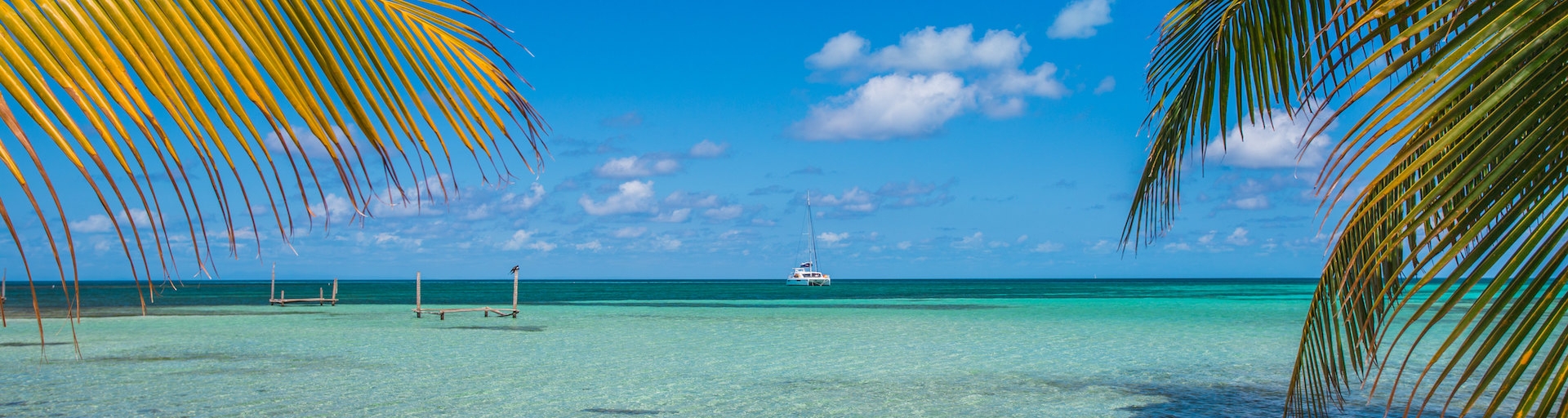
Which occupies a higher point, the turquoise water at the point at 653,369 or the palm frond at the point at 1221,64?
the palm frond at the point at 1221,64

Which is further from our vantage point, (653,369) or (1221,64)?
(653,369)

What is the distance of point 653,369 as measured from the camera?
50.8ft

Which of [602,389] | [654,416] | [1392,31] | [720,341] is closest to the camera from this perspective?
[1392,31]

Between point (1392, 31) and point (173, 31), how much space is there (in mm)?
2936

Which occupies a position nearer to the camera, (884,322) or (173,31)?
(173,31)

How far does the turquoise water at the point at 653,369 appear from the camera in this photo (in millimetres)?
11602

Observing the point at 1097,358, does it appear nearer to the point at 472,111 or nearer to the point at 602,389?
the point at 602,389

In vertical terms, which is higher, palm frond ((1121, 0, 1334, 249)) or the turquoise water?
palm frond ((1121, 0, 1334, 249))

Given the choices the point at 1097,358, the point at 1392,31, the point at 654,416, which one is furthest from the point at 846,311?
the point at 1392,31

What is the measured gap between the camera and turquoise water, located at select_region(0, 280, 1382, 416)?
11602 mm

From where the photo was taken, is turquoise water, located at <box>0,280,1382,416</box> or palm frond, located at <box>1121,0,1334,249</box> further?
turquoise water, located at <box>0,280,1382,416</box>

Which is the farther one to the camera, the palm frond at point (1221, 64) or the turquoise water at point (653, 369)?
the turquoise water at point (653, 369)

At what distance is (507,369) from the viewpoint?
1557 cm

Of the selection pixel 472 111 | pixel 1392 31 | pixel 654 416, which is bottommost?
pixel 654 416
